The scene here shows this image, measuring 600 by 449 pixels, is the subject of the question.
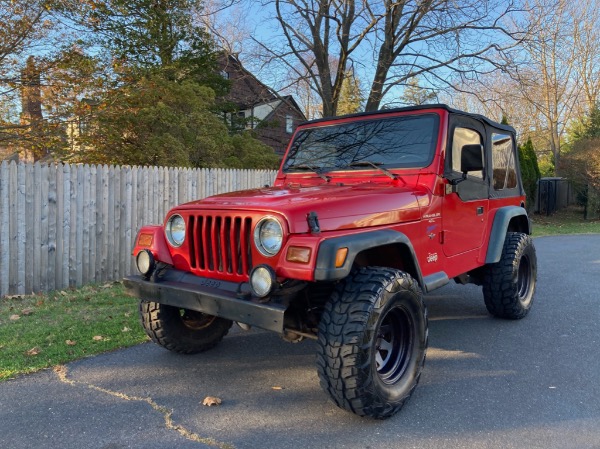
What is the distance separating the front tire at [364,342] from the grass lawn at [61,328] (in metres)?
2.30

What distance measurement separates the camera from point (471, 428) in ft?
9.59

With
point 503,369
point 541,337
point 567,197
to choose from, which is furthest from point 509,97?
point 567,197

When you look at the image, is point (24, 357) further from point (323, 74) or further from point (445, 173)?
point (323, 74)

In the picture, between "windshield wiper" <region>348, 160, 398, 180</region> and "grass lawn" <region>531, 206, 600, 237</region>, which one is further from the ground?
"windshield wiper" <region>348, 160, 398, 180</region>

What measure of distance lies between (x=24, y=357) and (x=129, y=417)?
1.51m

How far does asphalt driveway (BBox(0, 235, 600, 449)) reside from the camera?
2791mm

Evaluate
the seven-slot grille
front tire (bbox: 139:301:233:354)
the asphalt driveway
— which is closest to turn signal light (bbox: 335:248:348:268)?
the seven-slot grille

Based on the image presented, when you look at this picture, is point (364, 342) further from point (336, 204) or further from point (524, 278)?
point (524, 278)

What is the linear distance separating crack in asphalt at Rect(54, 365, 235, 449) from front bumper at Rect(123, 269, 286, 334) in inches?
26.2

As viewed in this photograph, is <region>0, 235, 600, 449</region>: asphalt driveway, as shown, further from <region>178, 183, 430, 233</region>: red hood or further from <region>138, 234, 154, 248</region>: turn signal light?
<region>178, 183, 430, 233</region>: red hood

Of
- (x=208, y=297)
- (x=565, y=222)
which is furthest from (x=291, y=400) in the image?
(x=565, y=222)

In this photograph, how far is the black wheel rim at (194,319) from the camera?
160 inches

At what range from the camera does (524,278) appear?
556 centimetres

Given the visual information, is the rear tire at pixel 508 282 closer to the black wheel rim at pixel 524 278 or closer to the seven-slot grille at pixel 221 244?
the black wheel rim at pixel 524 278
